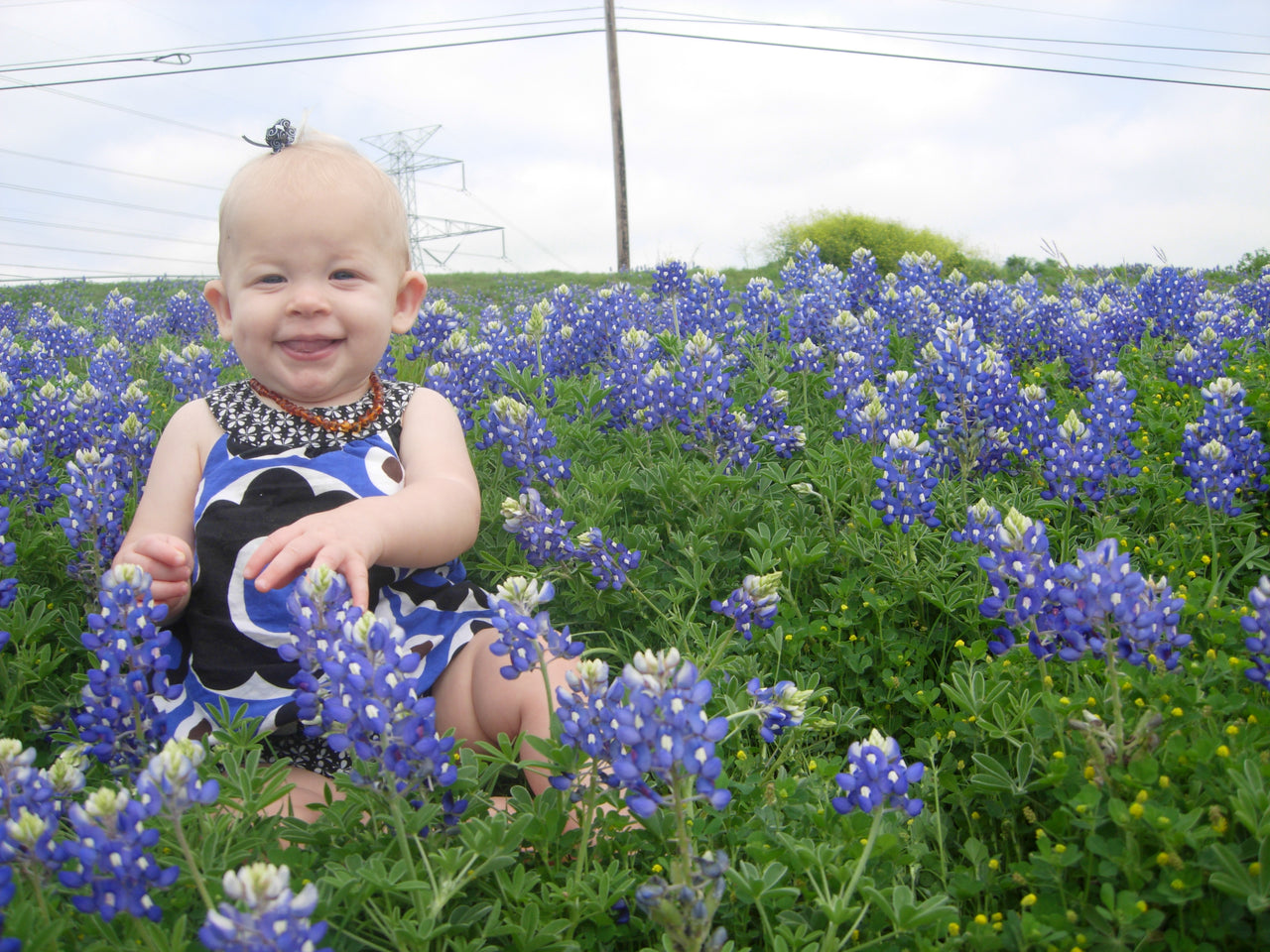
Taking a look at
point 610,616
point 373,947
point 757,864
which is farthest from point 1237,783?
point 610,616

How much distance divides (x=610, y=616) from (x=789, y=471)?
1044 millimetres

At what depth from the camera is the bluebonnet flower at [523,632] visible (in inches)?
78.1

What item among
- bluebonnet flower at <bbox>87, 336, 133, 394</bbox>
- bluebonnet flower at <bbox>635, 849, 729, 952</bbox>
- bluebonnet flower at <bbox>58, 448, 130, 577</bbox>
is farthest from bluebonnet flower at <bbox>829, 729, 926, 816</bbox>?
bluebonnet flower at <bbox>87, 336, 133, 394</bbox>

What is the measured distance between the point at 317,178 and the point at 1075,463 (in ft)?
8.97

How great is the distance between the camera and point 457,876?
5.87ft

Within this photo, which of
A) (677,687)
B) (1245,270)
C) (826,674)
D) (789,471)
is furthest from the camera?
(1245,270)

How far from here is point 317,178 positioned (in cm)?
254

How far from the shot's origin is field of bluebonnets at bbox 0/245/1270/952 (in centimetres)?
161

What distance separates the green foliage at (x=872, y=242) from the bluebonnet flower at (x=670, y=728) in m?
24.5

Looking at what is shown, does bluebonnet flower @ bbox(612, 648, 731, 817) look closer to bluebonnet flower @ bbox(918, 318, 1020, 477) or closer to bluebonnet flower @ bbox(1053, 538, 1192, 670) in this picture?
bluebonnet flower @ bbox(1053, 538, 1192, 670)

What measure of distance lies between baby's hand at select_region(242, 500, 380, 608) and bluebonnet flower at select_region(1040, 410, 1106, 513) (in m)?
2.51

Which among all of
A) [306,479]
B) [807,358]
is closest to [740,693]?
[306,479]

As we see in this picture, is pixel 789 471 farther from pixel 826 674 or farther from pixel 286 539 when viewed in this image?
pixel 286 539

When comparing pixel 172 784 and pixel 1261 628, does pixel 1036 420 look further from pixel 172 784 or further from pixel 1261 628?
pixel 172 784
